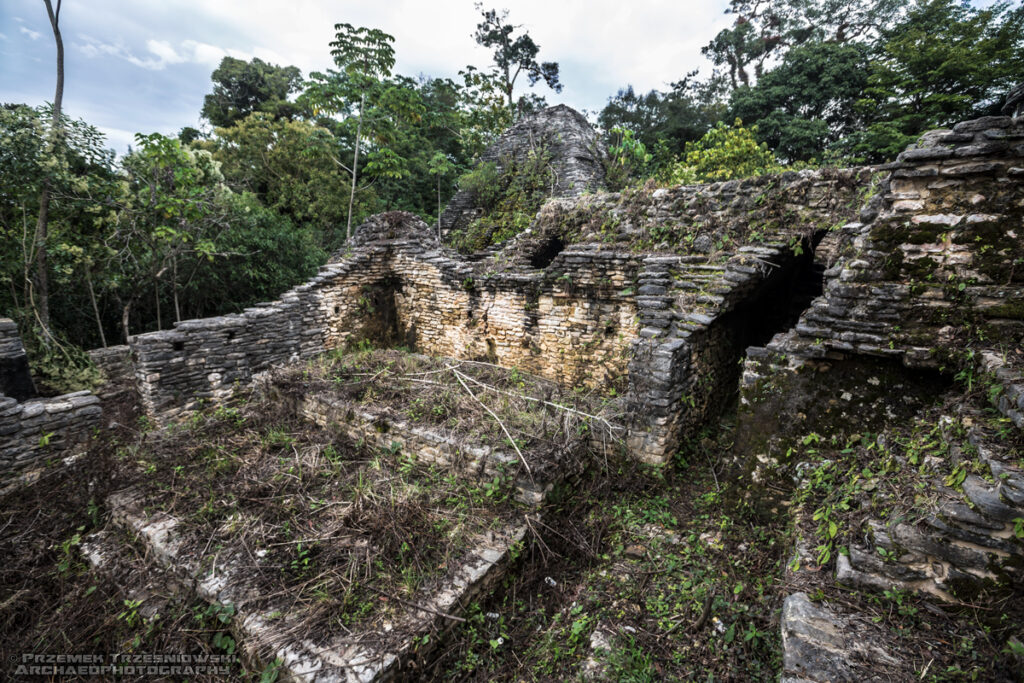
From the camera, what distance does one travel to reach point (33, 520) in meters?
3.81

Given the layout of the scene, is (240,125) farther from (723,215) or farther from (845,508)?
(845,508)

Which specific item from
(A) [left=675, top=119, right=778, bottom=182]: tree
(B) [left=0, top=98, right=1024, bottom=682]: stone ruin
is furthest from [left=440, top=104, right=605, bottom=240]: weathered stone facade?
(B) [left=0, top=98, right=1024, bottom=682]: stone ruin

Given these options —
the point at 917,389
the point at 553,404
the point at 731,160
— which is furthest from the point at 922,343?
the point at 731,160

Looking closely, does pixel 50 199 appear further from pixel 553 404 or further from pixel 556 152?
pixel 556 152

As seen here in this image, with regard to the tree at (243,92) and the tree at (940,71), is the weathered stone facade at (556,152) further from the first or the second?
the tree at (243,92)

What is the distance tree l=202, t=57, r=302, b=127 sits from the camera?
2041 centimetres

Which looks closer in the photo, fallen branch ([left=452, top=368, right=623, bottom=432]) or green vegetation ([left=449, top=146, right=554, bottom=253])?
fallen branch ([left=452, top=368, right=623, bottom=432])

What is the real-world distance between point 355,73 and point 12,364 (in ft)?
30.0

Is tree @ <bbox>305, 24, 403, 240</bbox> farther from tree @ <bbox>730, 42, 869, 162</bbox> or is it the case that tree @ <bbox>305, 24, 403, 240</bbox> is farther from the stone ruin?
tree @ <bbox>730, 42, 869, 162</bbox>

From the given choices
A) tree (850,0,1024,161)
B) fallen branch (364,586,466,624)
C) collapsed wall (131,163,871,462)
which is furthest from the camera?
tree (850,0,1024,161)

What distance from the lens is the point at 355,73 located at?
1009 cm

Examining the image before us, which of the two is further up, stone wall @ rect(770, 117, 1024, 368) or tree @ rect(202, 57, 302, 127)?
tree @ rect(202, 57, 302, 127)

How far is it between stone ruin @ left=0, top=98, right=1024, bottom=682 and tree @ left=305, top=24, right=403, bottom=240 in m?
4.69

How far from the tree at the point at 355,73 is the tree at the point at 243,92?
12.9 m
